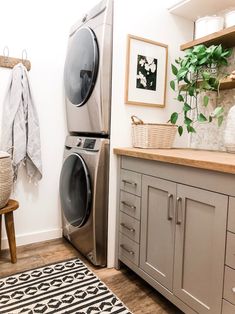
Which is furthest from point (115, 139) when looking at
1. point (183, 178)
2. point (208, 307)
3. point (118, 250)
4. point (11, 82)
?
point (208, 307)

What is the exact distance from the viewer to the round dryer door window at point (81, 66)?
5.61 ft

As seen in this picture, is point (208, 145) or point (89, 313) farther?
point (208, 145)

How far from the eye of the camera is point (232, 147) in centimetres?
154

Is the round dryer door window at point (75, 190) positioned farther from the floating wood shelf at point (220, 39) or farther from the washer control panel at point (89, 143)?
the floating wood shelf at point (220, 39)

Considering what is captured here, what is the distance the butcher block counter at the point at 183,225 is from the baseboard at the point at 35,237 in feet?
2.72

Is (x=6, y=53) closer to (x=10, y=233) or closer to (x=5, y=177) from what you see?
(x=5, y=177)

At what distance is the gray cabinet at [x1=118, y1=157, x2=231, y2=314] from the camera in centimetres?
107

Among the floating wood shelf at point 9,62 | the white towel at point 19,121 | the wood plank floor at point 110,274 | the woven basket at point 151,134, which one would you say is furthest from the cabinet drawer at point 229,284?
the floating wood shelf at point 9,62

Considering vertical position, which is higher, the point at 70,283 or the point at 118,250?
the point at 118,250

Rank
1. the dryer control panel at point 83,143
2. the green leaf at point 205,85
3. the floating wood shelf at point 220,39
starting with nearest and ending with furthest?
1. the floating wood shelf at point 220,39
2. the green leaf at point 205,85
3. the dryer control panel at point 83,143

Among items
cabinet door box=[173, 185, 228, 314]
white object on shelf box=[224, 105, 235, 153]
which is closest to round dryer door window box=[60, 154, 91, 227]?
cabinet door box=[173, 185, 228, 314]

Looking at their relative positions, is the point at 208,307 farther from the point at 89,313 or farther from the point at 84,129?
the point at 84,129

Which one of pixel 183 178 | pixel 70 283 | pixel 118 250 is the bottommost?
pixel 70 283

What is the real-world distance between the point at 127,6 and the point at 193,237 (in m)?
1.48
